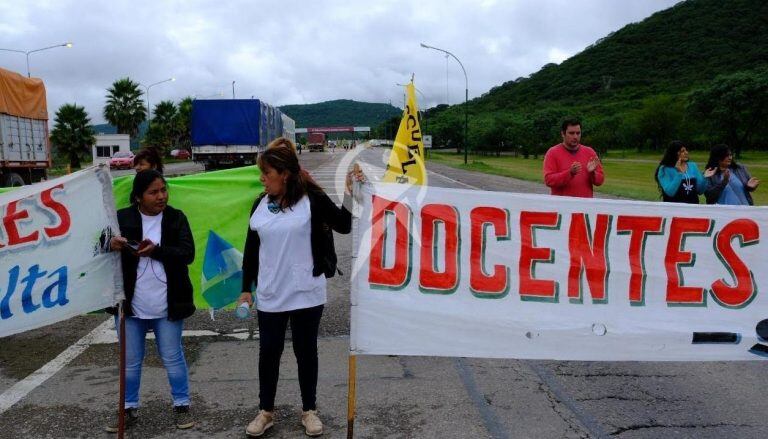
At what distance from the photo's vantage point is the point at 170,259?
12.2ft

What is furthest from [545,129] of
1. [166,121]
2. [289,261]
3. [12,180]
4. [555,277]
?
[289,261]

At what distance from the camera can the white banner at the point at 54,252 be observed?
152 inches

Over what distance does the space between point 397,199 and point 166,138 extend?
64.8 metres

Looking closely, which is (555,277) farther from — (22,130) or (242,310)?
(22,130)

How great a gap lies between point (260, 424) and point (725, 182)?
5786mm

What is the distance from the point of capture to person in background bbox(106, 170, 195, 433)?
3.70 m

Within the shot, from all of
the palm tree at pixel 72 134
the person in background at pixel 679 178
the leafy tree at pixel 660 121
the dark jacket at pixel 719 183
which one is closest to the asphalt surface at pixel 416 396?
the person in background at pixel 679 178

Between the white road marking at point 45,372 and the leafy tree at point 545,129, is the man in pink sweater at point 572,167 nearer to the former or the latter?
the white road marking at point 45,372

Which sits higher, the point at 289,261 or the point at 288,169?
the point at 288,169

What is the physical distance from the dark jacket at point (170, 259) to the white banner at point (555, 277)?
1.08 metres

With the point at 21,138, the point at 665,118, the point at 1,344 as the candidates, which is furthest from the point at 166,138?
the point at 1,344

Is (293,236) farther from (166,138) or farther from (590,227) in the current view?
(166,138)

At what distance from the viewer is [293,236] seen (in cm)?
346

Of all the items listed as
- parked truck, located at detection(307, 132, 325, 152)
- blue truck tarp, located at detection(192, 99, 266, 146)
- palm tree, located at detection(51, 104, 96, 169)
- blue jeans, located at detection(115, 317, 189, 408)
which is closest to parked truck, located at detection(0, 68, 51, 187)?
blue truck tarp, located at detection(192, 99, 266, 146)
